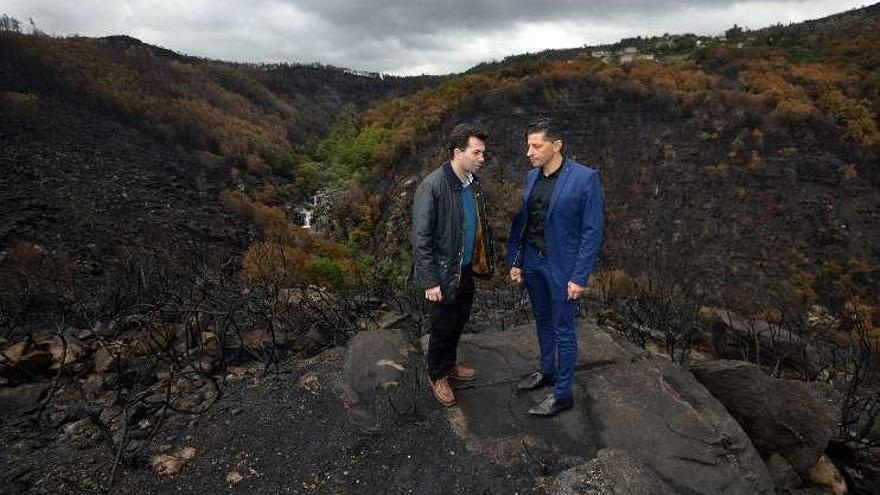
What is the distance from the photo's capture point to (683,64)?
2508 centimetres

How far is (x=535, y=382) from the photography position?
153 inches

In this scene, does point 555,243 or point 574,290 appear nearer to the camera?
point 574,290

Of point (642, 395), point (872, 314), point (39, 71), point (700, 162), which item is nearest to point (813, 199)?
point (700, 162)

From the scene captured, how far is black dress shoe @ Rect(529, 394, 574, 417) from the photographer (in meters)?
3.54

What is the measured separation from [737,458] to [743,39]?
35.1 meters

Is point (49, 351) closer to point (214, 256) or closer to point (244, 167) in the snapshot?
point (214, 256)

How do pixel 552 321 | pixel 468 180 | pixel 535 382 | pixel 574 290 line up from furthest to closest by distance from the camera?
1. pixel 535 382
2. pixel 552 321
3. pixel 468 180
4. pixel 574 290

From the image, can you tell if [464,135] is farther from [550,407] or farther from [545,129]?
[550,407]

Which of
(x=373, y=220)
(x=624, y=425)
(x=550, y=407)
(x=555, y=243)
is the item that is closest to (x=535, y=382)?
(x=550, y=407)

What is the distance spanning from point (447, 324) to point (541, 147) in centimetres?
141

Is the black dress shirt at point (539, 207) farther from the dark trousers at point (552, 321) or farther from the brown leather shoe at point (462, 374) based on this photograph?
the brown leather shoe at point (462, 374)

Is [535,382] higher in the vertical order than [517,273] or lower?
lower

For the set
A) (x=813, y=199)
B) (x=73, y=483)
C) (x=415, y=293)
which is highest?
(x=73, y=483)

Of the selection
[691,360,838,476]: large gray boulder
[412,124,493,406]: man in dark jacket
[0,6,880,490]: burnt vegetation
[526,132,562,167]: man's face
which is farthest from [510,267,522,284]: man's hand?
[0,6,880,490]: burnt vegetation
